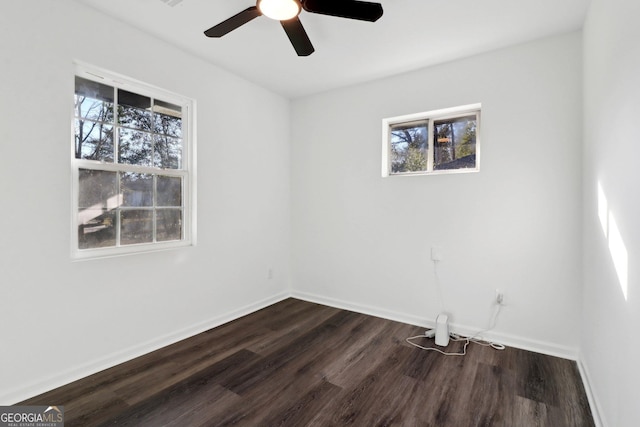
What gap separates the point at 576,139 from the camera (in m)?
Result: 2.35

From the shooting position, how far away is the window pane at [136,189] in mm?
2408

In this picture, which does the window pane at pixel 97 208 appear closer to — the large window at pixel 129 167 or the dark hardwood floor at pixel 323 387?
the large window at pixel 129 167

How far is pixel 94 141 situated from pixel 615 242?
334 centimetres

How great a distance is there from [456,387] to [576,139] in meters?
2.12

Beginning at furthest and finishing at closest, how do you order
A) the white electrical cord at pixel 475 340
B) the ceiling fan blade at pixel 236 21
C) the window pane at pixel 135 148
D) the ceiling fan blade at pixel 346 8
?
the white electrical cord at pixel 475 340 → the window pane at pixel 135 148 → the ceiling fan blade at pixel 236 21 → the ceiling fan blade at pixel 346 8

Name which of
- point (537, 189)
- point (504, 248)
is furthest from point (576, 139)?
point (504, 248)

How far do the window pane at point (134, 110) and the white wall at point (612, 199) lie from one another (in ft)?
10.1

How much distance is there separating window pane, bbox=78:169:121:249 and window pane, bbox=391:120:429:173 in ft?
8.86

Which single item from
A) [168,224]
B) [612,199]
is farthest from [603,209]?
[168,224]

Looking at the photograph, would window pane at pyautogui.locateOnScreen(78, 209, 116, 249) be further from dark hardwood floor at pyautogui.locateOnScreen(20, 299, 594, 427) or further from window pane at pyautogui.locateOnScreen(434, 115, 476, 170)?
window pane at pyautogui.locateOnScreen(434, 115, 476, 170)

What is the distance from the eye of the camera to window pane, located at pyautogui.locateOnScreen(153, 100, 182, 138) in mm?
2627

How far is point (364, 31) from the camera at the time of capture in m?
2.39

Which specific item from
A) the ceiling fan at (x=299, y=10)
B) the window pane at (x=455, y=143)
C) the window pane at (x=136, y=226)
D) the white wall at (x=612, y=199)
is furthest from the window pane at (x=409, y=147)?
the window pane at (x=136, y=226)
